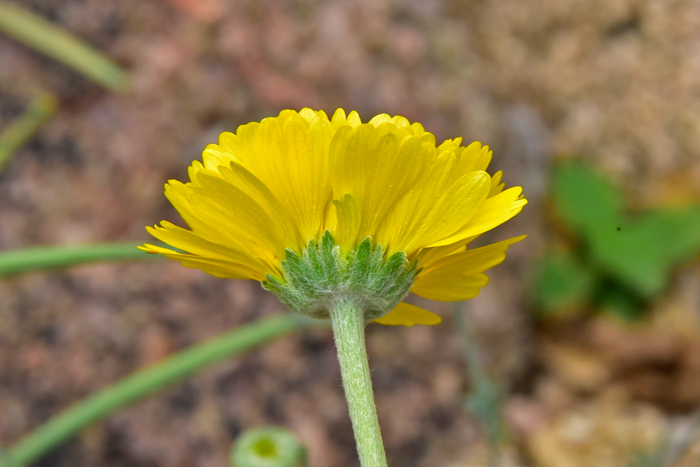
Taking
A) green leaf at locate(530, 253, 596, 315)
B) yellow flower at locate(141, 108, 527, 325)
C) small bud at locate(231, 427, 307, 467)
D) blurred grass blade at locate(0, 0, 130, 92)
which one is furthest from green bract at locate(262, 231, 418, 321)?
green leaf at locate(530, 253, 596, 315)

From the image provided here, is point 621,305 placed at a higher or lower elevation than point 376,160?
higher

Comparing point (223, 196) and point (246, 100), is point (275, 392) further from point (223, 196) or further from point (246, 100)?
point (223, 196)

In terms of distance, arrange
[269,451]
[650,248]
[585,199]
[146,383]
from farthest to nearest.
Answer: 1. [585,199]
2. [650,248]
3. [146,383]
4. [269,451]

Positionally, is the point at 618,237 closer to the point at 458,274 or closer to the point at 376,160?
the point at 458,274

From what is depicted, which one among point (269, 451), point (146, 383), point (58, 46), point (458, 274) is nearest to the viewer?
point (458, 274)

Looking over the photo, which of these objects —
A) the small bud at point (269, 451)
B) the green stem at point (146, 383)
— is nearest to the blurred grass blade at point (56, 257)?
the green stem at point (146, 383)

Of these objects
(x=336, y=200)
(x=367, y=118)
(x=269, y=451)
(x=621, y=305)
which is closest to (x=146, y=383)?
(x=269, y=451)

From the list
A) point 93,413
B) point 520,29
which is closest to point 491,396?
point 93,413
